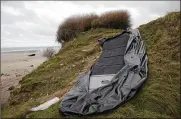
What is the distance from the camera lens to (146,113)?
16.3 feet

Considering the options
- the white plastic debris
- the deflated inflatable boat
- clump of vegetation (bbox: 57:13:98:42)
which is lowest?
the white plastic debris

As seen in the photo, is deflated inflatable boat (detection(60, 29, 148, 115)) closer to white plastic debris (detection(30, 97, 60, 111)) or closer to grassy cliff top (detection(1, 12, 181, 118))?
grassy cliff top (detection(1, 12, 181, 118))

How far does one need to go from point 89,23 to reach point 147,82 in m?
9.69

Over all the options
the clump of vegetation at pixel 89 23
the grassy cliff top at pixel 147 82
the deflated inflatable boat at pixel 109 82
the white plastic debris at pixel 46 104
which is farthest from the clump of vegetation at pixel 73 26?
the white plastic debris at pixel 46 104

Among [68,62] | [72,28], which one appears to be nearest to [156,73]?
[68,62]

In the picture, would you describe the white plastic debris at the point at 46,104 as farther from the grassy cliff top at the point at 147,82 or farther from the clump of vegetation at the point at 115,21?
the clump of vegetation at the point at 115,21

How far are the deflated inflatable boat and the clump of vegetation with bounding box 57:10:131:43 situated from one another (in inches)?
231

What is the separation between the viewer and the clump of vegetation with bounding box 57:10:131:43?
14.2 m

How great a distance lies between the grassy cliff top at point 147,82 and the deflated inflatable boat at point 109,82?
7.4 inches

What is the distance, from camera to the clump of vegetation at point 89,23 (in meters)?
14.2

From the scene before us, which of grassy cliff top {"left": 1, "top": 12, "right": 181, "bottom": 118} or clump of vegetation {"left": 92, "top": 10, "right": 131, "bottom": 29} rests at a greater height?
clump of vegetation {"left": 92, "top": 10, "right": 131, "bottom": 29}

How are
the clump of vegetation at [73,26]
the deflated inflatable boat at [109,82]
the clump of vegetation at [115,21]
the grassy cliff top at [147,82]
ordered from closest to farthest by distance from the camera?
the deflated inflatable boat at [109,82], the grassy cliff top at [147,82], the clump of vegetation at [115,21], the clump of vegetation at [73,26]

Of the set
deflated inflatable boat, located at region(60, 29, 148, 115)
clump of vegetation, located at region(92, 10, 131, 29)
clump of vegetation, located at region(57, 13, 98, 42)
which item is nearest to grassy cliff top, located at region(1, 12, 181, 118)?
deflated inflatable boat, located at region(60, 29, 148, 115)

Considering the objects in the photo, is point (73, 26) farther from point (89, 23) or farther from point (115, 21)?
point (115, 21)
